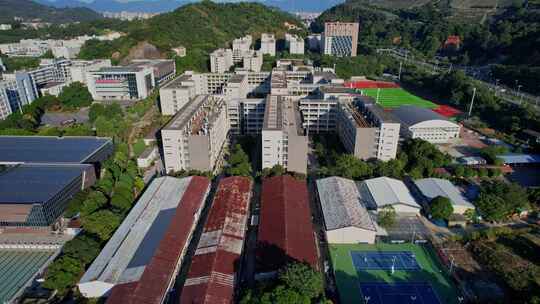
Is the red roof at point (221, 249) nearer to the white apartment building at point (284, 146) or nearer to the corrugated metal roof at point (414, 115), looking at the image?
the white apartment building at point (284, 146)

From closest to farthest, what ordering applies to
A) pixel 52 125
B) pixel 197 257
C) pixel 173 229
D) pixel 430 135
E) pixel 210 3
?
pixel 197 257 → pixel 173 229 → pixel 430 135 → pixel 52 125 → pixel 210 3

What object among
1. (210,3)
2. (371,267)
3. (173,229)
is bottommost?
(371,267)

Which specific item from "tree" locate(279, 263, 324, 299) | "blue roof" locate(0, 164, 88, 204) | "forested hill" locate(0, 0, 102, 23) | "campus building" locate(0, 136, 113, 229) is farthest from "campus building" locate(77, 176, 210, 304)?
"forested hill" locate(0, 0, 102, 23)

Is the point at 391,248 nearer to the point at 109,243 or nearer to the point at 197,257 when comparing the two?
the point at 197,257

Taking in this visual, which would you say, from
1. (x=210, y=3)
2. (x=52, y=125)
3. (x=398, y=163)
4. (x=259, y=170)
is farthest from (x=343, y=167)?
(x=210, y=3)

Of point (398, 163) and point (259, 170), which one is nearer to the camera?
point (398, 163)

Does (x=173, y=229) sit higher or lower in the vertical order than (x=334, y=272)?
higher

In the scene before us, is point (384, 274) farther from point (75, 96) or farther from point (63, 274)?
point (75, 96)

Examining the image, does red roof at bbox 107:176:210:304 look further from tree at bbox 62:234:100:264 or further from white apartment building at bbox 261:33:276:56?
white apartment building at bbox 261:33:276:56
